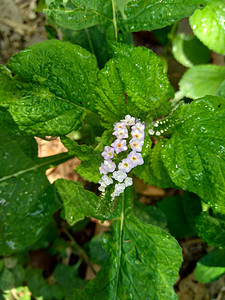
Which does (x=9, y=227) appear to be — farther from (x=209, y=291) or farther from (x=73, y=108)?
(x=209, y=291)

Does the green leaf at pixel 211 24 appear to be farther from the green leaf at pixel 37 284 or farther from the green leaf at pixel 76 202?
the green leaf at pixel 37 284

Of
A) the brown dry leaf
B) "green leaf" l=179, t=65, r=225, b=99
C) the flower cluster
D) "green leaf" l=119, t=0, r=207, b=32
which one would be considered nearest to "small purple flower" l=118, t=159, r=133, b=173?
the flower cluster

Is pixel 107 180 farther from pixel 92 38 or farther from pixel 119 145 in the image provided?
pixel 92 38

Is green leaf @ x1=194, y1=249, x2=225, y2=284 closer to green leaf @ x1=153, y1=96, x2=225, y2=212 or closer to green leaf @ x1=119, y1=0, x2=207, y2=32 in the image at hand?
green leaf @ x1=153, y1=96, x2=225, y2=212

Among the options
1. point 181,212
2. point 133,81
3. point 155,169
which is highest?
point 133,81

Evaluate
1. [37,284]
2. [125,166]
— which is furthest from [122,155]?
[37,284]

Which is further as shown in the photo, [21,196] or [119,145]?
[21,196]
